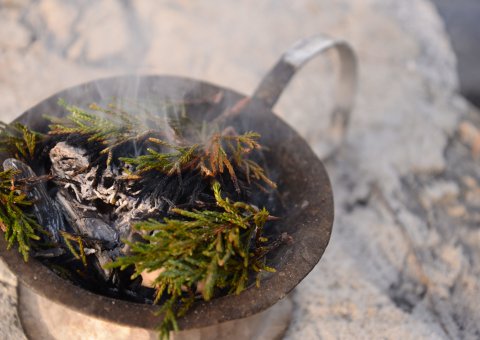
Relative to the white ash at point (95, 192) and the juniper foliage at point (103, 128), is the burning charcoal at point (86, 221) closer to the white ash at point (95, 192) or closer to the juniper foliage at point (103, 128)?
the white ash at point (95, 192)

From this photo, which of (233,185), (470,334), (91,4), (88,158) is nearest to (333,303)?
(470,334)

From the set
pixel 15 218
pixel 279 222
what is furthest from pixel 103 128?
pixel 279 222

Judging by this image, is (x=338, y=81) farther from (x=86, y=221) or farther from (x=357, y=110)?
(x=86, y=221)

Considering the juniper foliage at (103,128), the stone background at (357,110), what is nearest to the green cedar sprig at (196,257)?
the juniper foliage at (103,128)

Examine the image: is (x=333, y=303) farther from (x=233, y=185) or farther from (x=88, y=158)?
(x=88, y=158)

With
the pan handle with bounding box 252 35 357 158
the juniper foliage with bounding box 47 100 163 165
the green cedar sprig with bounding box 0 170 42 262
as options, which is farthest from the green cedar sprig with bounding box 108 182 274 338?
the pan handle with bounding box 252 35 357 158

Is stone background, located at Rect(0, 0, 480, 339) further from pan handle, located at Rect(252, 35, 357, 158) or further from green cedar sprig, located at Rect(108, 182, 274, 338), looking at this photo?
green cedar sprig, located at Rect(108, 182, 274, 338)
